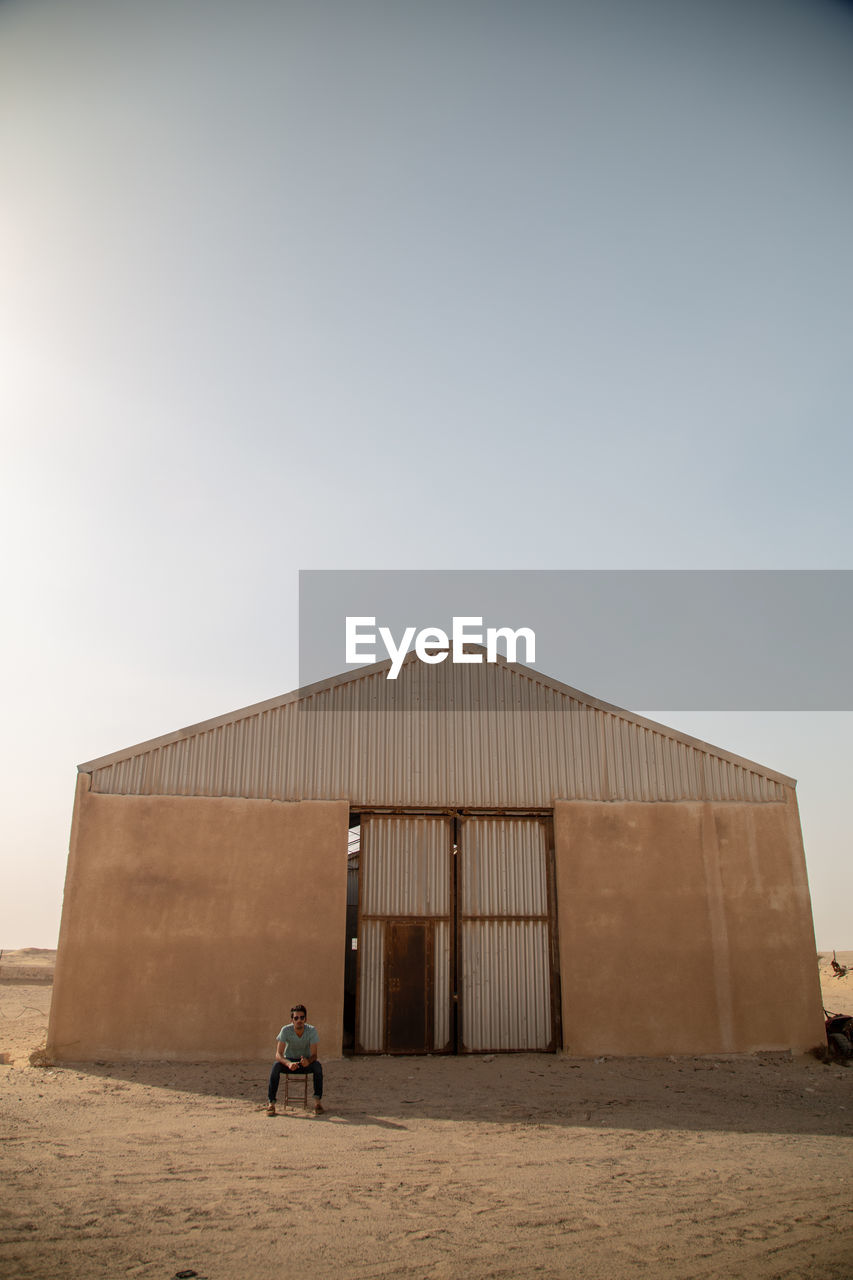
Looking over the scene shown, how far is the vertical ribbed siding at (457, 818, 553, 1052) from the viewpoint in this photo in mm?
15812

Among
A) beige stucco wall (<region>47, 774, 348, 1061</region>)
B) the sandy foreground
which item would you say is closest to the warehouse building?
beige stucco wall (<region>47, 774, 348, 1061</region>)

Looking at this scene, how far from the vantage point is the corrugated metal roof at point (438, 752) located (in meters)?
16.2

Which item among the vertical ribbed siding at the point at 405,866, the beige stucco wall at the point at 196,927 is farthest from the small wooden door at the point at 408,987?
the beige stucco wall at the point at 196,927

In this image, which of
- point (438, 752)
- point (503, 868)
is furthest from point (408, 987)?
point (438, 752)

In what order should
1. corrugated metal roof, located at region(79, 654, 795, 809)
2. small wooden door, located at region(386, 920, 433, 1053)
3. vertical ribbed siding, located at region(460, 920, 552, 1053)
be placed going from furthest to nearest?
corrugated metal roof, located at region(79, 654, 795, 809) < vertical ribbed siding, located at region(460, 920, 552, 1053) < small wooden door, located at region(386, 920, 433, 1053)

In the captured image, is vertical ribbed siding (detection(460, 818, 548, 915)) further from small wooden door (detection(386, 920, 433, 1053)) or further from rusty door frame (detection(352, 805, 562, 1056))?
small wooden door (detection(386, 920, 433, 1053))

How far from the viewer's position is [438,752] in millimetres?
16953

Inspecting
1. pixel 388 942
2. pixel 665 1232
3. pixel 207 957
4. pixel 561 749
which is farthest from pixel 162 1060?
pixel 665 1232

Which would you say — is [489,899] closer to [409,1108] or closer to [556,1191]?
[409,1108]

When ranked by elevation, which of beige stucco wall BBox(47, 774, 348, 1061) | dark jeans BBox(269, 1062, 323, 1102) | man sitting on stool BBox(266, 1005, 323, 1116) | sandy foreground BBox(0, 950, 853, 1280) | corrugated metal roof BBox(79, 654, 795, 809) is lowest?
sandy foreground BBox(0, 950, 853, 1280)

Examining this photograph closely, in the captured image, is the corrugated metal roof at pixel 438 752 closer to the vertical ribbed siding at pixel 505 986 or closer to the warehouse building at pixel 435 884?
the warehouse building at pixel 435 884

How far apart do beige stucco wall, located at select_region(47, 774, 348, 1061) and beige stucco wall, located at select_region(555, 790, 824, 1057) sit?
4.53 meters

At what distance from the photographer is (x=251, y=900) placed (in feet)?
50.8

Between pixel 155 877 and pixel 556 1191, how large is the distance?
983cm
